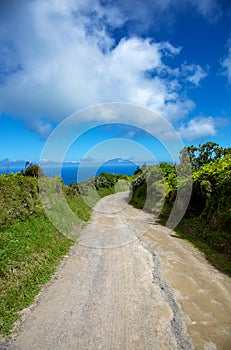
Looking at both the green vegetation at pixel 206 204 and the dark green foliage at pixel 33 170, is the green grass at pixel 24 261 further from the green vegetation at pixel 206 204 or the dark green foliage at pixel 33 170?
the dark green foliage at pixel 33 170

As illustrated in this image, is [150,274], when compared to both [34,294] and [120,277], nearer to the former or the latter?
[120,277]

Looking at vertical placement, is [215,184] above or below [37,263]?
above

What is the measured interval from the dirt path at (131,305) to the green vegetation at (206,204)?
1.18 m

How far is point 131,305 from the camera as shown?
217 inches

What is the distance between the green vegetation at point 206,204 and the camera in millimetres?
9984

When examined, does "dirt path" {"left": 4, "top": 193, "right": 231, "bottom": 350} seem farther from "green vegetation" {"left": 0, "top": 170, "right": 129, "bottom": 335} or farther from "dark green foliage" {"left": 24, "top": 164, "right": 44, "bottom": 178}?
"dark green foliage" {"left": 24, "top": 164, "right": 44, "bottom": 178}

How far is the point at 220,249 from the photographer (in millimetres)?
9695

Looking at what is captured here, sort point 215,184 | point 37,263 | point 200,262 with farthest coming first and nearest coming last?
1. point 215,184
2. point 200,262
3. point 37,263

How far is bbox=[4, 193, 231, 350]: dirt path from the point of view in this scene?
435 centimetres

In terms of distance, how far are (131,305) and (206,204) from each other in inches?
339

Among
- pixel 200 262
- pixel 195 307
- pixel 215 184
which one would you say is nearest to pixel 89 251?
pixel 200 262

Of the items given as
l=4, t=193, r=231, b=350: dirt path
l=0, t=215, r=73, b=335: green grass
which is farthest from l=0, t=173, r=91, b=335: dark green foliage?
l=4, t=193, r=231, b=350: dirt path

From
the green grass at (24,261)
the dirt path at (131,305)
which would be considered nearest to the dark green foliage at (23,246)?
the green grass at (24,261)

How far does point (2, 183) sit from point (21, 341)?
22.2 feet
